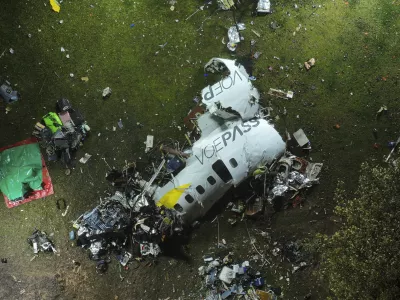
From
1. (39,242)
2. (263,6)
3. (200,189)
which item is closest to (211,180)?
(200,189)

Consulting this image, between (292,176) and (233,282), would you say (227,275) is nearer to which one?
(233,282)

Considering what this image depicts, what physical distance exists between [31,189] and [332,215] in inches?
256

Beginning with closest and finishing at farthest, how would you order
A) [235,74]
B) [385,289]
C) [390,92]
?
[385,289] < [235,74] < [390,92]

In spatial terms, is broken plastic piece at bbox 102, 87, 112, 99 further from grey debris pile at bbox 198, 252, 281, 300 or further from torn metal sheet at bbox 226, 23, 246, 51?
grey debris pile at bbox 198, 252, 281, 300

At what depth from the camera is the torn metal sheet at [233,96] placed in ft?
30.1

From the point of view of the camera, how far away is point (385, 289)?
23.2 feet

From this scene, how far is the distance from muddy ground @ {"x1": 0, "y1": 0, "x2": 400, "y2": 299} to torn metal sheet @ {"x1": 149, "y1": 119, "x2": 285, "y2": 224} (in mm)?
825

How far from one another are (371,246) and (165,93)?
523 centimetres

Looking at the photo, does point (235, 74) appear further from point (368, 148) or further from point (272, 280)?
point (272, 280)

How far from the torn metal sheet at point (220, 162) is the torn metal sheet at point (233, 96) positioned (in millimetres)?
230

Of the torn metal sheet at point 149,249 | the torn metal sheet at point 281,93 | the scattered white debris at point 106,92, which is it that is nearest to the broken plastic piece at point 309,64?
the torn metal sheet at point 281,93

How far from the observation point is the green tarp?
31.9 feet

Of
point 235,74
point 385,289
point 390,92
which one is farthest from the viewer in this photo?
point 390,92

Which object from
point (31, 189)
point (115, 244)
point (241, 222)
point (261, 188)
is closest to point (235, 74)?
point (261, 188)
